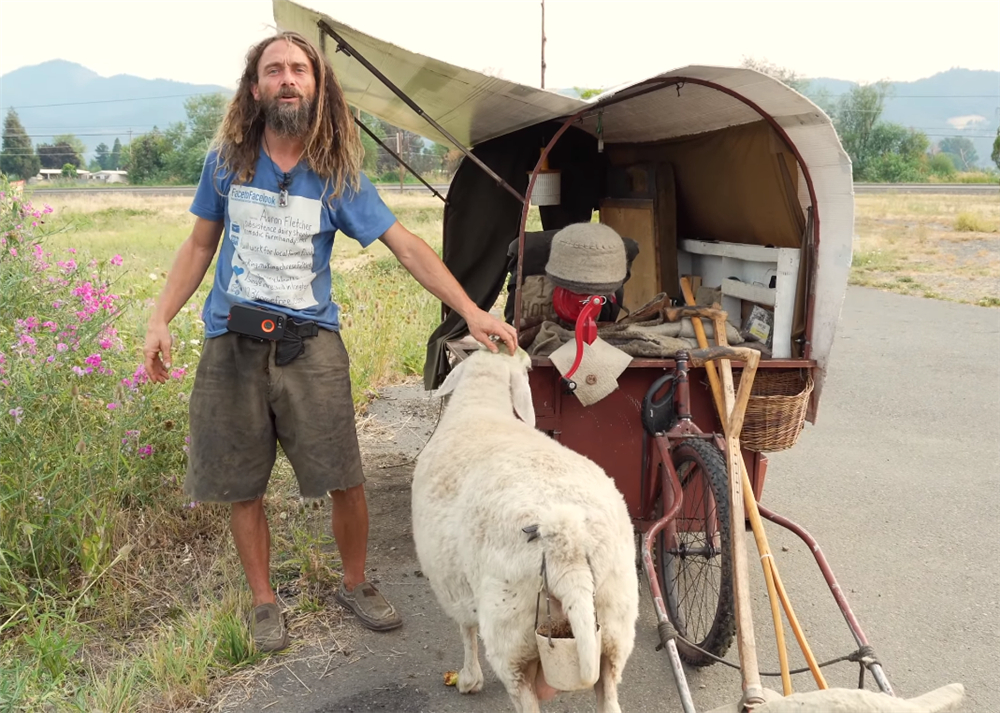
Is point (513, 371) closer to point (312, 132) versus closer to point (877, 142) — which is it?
point (312, 132)

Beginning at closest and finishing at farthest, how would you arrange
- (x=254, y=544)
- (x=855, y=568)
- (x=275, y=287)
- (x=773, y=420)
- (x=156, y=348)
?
(x=275, y=287), (x=156, y=348), (x=254, y=544), (x=773, y=420), (x=855, y=568)

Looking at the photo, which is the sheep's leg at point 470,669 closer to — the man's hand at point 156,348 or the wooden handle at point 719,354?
the wooden handle at point 719,354

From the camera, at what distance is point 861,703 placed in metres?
Answer: 2.04

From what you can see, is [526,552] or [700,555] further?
[700,555]

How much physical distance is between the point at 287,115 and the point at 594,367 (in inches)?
68.9

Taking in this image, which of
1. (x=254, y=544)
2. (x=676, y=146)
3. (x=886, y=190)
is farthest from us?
(x=886, y=190)

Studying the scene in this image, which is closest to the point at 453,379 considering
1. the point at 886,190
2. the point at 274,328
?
the point at 274,328

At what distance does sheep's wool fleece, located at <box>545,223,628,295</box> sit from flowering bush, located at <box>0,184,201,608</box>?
2.26 meters

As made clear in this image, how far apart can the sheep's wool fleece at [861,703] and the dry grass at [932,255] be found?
482 inches

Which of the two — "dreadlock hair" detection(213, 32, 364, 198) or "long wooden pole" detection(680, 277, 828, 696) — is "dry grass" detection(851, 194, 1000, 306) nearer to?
"long wooden pole" detection(680, 277, 828, 696)

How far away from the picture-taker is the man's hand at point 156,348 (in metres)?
3.56

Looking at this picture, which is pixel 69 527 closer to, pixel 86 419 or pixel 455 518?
pixel 86 419

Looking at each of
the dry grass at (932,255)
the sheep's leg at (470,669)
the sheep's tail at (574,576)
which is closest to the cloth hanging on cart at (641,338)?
the sheep's leg at (470,669)

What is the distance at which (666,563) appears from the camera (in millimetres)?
3766
